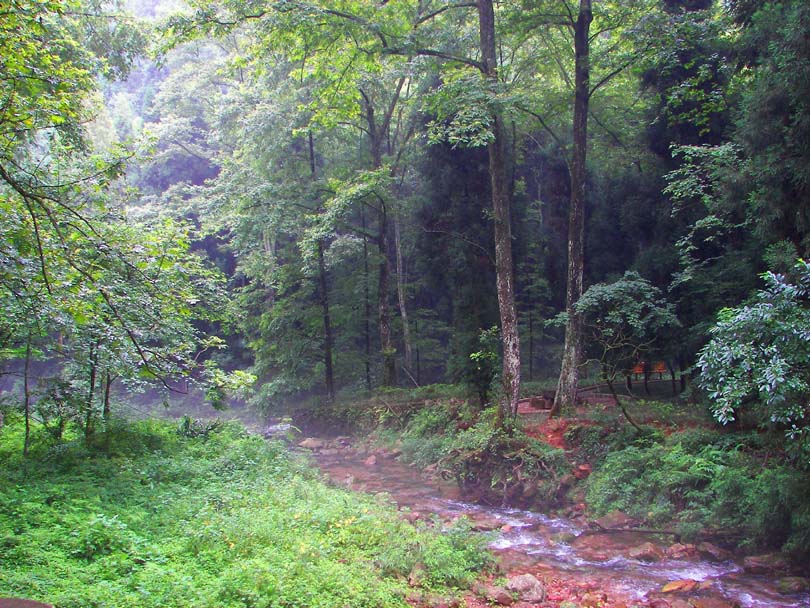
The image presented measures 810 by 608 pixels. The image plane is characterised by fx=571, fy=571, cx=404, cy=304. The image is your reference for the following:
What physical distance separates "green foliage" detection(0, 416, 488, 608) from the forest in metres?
0.05

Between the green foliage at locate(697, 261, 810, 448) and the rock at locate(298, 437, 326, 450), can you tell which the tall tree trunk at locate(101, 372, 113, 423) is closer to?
the rock at locate(298, 437, 326, 450)

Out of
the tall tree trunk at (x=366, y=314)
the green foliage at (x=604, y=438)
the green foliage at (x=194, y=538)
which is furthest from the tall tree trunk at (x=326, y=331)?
the green foliage at (x=194, y=538)

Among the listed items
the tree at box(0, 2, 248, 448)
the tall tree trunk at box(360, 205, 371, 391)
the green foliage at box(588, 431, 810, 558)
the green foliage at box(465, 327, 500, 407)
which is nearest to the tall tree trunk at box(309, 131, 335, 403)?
the tall tree trunk at box(360, 205, 371, 391)

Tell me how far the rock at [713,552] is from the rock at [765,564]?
279 mm

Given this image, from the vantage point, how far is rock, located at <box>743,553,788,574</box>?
24.5 feet

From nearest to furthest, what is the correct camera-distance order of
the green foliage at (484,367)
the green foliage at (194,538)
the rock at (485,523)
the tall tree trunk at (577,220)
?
the green foliage at (194,538)
the rock at (485,523)
the tall tree trunk at (577,220)
the green foliage at (484,367)

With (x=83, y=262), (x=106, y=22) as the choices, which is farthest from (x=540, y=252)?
(x=83, y=262)

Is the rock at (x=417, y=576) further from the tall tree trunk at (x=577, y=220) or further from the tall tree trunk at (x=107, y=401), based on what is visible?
the tall tree trunk at (x=577, y=220)

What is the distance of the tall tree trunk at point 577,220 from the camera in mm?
13516

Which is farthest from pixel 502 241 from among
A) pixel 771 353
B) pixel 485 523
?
pixel 771 353

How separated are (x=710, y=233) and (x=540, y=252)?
782cm

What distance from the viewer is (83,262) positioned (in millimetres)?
5699

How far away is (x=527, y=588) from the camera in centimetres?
677

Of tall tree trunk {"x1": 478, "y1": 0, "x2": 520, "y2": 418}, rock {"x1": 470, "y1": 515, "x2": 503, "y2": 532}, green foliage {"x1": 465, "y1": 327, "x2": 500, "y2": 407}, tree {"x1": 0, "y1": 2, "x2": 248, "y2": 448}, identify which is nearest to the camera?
tree {"x1": 0, "y1": 2, "x2": 248, "y2": 448}
